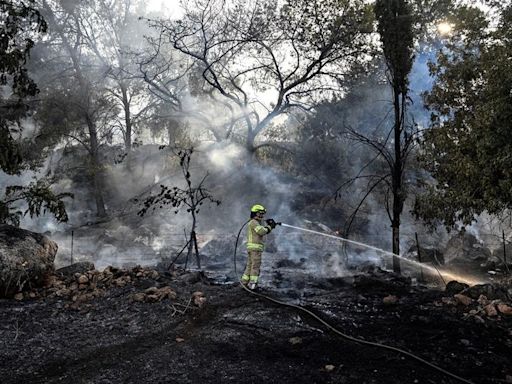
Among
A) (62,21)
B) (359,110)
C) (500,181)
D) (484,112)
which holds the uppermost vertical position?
(62,21)

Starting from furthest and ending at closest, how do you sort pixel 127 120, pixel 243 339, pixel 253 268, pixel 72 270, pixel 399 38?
1. pixel 127 120
2. pixel 399 38
3. pixel 72 270
4. pixel 253 268
5. pixel 243 339

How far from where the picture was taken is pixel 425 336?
211 inches

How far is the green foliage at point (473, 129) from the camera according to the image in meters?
6.83

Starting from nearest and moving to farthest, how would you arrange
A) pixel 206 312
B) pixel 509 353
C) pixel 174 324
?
pixel 509 353, pixel 174 324, pixel 206 312

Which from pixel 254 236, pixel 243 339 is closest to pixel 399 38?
pixel 254 236

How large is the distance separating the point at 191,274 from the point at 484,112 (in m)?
6.29

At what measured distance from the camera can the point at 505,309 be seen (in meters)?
5.91

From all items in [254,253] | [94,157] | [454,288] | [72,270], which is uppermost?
[94,157]

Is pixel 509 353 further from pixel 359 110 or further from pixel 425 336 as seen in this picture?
pixel 359 110

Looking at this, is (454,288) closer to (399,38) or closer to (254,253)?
(254,253)

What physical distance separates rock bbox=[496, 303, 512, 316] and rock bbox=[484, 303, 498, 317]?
0.09 meters

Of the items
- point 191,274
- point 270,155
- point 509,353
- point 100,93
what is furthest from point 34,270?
point 100,93

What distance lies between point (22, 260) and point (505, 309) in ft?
25.9

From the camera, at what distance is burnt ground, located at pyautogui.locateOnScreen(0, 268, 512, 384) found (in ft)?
15.0
